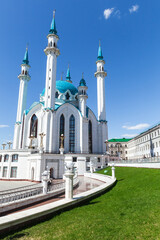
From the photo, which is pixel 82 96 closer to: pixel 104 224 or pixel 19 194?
pixel 19 194

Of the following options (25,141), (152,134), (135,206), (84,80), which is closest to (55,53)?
(84,80)

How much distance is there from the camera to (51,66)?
40219mm

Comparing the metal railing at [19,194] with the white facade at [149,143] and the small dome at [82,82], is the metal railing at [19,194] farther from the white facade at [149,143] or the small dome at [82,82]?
the white facade at [149,143]

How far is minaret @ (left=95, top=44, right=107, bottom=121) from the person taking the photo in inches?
1832

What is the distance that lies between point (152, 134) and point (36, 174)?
31.8 metres


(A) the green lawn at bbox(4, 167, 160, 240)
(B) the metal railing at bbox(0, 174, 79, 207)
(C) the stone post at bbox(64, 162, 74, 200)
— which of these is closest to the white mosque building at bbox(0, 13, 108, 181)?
(B) the metal railing at bbox(0, 174, 79, 207)

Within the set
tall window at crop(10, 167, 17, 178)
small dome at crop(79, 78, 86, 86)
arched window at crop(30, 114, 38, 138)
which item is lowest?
tall window at crop(10, 167, 17, 178)

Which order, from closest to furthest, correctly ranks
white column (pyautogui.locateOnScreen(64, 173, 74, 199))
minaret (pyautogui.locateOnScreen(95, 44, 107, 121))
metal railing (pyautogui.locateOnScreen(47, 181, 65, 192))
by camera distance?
white column (pyautogui.locateOnScreen(64, 173, 74, 199)) → metal railing (pyautogui.locateOnScreen(47, 181, 65, 192)) → minaret (pyautogui.locateOnScreen(95, 44, 107, 121))

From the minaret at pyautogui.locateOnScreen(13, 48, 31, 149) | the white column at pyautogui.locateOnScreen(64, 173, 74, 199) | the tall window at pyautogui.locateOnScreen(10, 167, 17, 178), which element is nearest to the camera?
the white column at pyautogui.locateOnScreen(64, 173, 74, 199)

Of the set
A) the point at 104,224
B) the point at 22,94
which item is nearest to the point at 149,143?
the point at 22,94

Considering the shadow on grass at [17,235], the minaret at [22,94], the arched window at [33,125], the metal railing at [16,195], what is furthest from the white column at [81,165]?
the shadow on grass at [17,235]

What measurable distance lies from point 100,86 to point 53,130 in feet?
69.7

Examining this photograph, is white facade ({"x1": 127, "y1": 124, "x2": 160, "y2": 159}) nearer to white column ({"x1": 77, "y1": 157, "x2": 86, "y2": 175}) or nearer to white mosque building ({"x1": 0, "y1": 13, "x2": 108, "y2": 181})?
white mosque building ({"x1": 0, "y1": 13, "x2": 108, "y2": 181})

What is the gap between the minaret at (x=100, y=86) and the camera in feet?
153
